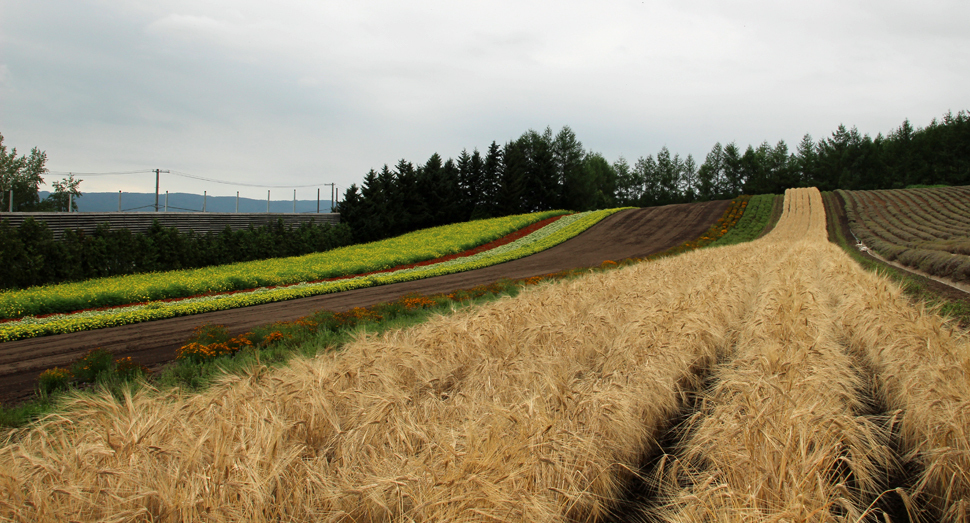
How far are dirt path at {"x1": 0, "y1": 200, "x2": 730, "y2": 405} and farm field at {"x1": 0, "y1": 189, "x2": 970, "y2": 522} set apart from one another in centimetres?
562

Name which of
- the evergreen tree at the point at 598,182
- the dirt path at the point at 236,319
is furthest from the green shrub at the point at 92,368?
the evergreen tree at the point at 598,182

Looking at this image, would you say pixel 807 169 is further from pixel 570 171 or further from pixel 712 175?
pixel 570 171

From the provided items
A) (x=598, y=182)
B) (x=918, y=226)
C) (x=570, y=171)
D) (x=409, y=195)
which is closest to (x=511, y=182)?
(x=409, y=195)

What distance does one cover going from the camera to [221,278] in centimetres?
2094

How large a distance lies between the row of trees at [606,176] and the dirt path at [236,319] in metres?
19.3

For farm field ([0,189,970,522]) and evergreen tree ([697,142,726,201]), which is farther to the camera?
evergreen tree ([697,142,726,201])

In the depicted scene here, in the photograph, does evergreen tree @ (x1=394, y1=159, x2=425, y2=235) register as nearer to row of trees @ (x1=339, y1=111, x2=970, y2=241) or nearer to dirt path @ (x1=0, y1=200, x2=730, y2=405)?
row of trees @ (x1=339, y1=111, x2=970, y2=241)

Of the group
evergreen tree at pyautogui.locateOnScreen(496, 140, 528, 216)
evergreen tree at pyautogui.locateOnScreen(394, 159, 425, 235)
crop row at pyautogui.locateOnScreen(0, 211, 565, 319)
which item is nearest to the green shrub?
crop row at pyautogui.locateOnScreen(0, 211, 565, 319)

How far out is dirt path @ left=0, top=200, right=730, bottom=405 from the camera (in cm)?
871

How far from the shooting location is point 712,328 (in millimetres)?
6012

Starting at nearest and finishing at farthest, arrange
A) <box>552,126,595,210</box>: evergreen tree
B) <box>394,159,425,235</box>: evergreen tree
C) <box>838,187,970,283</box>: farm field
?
<box>838,187,970,283</box>: farm field → <box>394,159,425,235</box>: evergreen tree → <box>552,126,595,210</box>: evergreen tree

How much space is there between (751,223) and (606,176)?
4916 centimetres

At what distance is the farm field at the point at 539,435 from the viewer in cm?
260

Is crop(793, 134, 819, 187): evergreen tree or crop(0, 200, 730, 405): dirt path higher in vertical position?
→ crop(793, 134, 819, 187): evergreen tree
